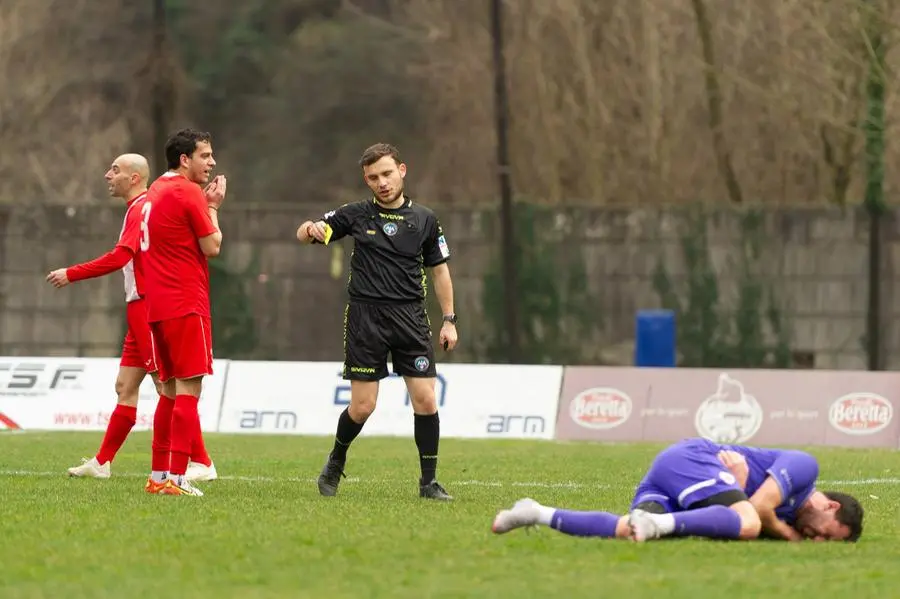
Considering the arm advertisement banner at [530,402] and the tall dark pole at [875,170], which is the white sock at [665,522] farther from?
the tall dark pole at [875,170]

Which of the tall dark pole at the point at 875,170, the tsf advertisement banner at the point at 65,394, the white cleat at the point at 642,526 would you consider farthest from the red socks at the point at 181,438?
the tall dark pole at the point at 875,170

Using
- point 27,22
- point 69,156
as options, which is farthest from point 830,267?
point 69,156

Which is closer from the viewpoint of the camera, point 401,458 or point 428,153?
point 401,458

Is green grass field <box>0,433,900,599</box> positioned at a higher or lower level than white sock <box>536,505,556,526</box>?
lower

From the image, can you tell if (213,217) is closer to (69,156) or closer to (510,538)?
(510,538)

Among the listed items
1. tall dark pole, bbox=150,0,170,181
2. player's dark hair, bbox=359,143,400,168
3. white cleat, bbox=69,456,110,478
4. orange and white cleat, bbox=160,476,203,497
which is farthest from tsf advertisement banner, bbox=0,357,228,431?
player's dark hair, bbox=359,143,400,168

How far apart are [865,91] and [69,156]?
74.2 ft

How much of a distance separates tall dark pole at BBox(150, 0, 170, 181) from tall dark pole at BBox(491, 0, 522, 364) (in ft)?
14.6

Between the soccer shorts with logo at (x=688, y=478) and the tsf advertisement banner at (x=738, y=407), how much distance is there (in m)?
9.96

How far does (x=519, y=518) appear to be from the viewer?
880 cm

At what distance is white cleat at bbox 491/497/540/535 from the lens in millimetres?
8805

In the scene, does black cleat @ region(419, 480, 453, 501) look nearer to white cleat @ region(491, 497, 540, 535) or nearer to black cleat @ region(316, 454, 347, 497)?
black cleat @ region(316, 454, 347, 497)

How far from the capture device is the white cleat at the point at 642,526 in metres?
8.79

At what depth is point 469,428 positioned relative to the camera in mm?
19938
